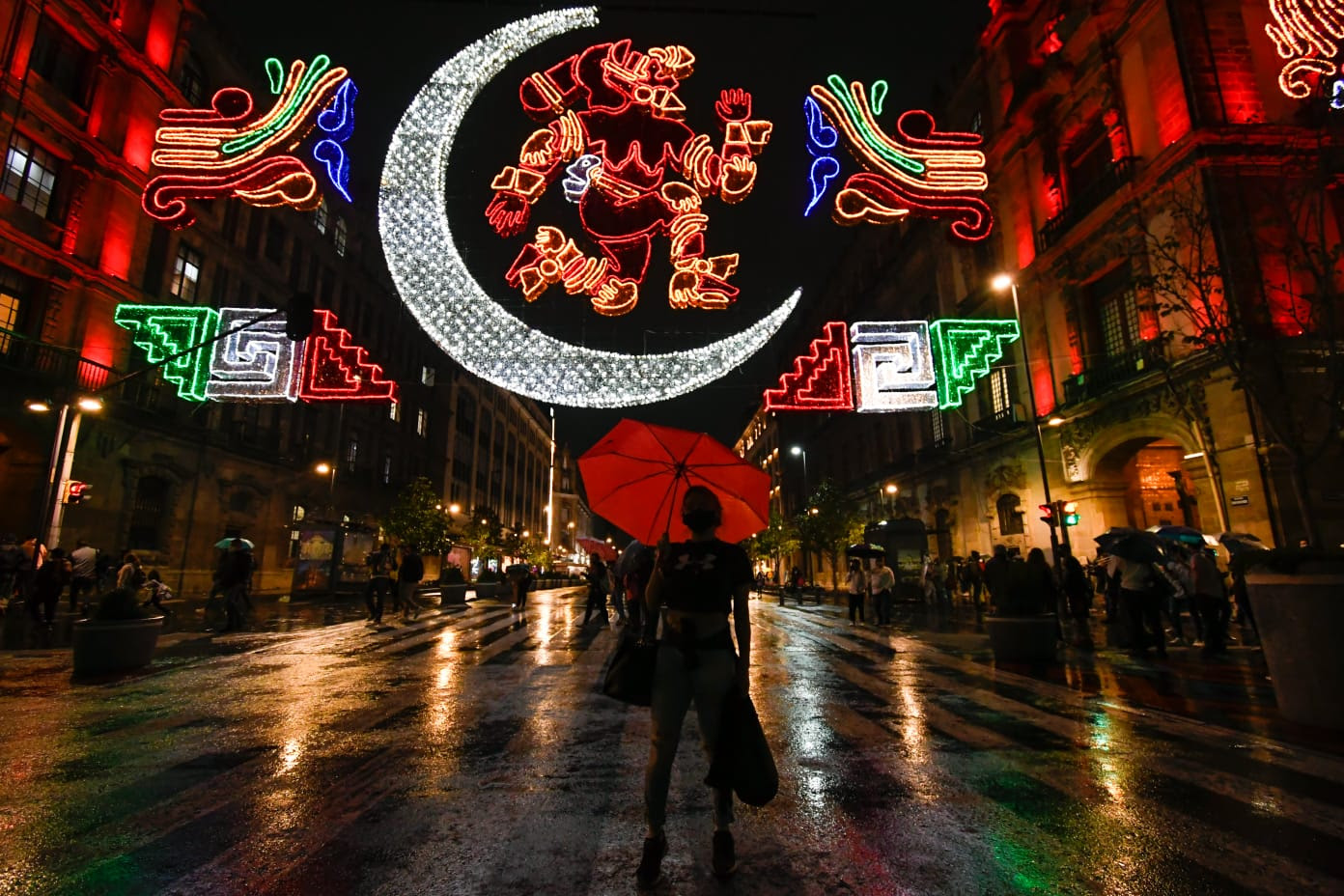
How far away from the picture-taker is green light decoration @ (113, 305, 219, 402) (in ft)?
53.5

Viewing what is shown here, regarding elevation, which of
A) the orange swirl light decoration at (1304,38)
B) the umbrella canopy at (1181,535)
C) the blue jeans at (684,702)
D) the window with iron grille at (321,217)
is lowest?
the blue jeans at (684,702)

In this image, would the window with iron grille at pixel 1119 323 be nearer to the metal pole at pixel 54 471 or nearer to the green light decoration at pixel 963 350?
the green light decoration at pixel 963 350

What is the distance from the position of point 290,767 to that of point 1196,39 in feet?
83.7

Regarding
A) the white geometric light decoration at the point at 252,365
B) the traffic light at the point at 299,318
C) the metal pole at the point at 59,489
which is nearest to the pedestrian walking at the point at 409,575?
the white geometric light decoration at the point at 252,365

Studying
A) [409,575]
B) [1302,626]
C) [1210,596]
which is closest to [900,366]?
[1210,596]

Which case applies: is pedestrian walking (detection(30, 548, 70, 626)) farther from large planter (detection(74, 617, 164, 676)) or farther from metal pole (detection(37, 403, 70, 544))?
large planter (detection(74, 617, 164, 676))

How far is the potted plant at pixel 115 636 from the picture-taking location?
27.0ft

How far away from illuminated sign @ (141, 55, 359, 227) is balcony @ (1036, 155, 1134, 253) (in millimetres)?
21787

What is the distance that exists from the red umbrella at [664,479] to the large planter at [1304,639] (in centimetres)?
513

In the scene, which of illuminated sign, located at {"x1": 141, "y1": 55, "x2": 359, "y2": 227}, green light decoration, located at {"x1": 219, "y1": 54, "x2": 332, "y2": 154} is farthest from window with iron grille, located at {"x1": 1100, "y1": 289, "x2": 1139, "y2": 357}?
green light decoration, located at {"x1": 219, "y1": 54, "x2": 332, "y2": 154}

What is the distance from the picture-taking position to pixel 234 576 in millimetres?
13156

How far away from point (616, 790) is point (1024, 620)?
8.02 meters

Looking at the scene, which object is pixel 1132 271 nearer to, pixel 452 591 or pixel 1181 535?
pixel 1181 535

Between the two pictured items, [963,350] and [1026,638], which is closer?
[1026,638]
